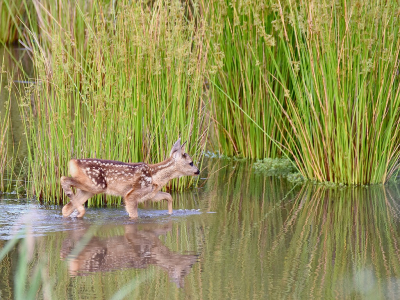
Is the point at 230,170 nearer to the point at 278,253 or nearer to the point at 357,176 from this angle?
the point at 357,176

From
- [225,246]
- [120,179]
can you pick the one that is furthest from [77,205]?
[225,246]

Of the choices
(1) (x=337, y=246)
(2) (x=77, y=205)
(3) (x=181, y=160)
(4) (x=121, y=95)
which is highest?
(4) (x=121, y=95)

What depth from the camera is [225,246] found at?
5816mm

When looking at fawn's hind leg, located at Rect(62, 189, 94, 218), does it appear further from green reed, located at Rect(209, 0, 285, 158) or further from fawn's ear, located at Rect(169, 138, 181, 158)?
green reed, located at Rect(209, 0, 285, 158)

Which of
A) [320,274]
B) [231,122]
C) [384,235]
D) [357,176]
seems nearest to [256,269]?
[320,274]

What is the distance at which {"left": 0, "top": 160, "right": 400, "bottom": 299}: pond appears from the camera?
15.9 ft

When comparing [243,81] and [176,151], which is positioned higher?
[243,81]

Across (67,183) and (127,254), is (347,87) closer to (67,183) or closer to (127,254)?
(67,183)

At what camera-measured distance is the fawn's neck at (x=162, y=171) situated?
6.84 m

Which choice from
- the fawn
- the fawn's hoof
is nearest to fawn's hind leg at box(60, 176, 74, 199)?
the fawn

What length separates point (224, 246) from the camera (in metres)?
5.82

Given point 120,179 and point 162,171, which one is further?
point 162,171

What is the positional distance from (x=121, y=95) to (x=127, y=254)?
201 cm

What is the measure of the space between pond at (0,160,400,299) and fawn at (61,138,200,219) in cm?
18
